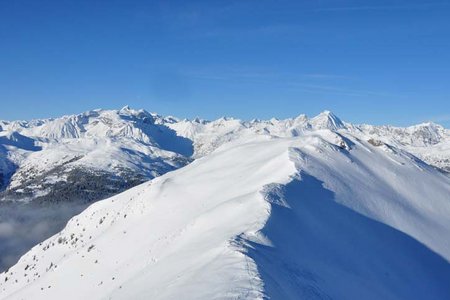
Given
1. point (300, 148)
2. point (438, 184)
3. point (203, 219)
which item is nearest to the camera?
point (203, 219)

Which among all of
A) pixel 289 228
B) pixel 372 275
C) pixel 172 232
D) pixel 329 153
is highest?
pixel 329 153

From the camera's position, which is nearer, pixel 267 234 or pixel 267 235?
pixel 267 235

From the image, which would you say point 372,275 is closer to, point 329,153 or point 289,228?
point 289,228

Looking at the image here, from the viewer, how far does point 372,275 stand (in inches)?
1769

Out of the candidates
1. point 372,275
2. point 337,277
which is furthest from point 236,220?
point 372,275

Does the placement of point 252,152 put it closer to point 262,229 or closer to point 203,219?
point 203,219

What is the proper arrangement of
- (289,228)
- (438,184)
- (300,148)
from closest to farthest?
1. (289,228)
2. (300,148)
3. (438,184)

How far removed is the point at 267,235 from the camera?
38.4 metres

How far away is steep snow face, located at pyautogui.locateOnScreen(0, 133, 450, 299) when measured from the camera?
31797mm

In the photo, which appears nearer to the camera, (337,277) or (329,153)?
(337,277)

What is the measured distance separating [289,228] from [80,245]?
132 ft

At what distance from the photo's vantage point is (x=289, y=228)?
43719 mm

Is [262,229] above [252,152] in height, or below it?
below

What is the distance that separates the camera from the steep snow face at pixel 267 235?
31797 mm
